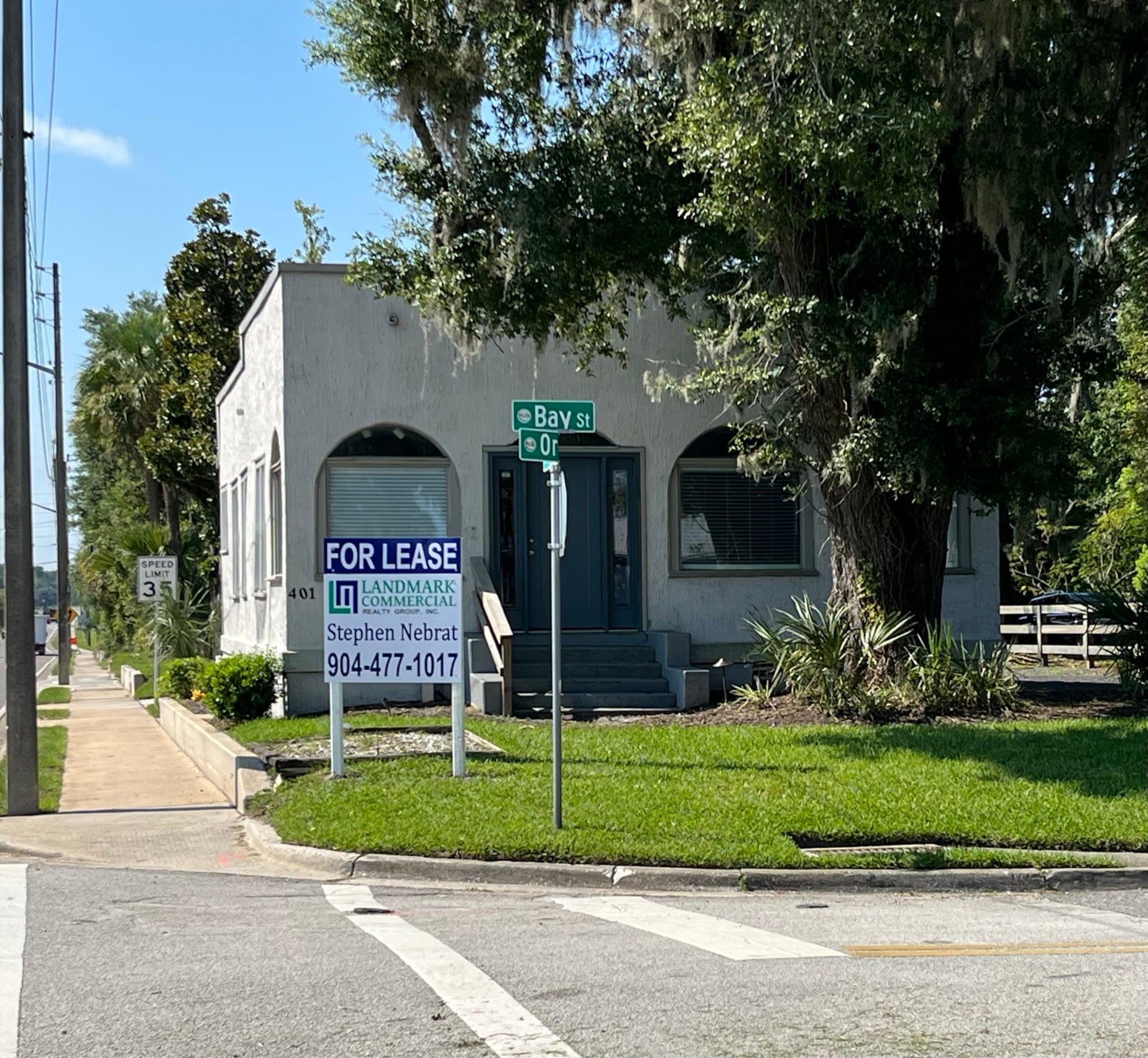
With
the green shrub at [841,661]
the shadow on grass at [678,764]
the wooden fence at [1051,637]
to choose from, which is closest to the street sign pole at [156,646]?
the green shrub at [841,661]

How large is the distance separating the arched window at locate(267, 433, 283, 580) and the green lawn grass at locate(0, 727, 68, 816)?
3.66m

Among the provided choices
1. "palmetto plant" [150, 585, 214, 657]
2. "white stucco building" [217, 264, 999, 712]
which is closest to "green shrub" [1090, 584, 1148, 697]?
"white stucco building" [217, 264, 999, 712]

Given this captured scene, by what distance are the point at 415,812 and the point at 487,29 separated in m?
7.88

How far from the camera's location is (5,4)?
44.7ft

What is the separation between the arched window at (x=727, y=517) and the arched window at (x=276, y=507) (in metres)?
5.23

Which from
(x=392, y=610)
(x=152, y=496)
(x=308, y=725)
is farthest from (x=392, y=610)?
Answer: (x=152, y=496)

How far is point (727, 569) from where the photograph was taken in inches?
785

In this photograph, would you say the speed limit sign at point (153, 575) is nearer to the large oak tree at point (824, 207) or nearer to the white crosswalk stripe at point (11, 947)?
the large oak tree at point (824, 207)

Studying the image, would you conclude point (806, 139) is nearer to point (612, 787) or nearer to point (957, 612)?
point (612, 787)

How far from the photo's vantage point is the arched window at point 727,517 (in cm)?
1995

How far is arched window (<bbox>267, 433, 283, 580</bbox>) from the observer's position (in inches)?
778

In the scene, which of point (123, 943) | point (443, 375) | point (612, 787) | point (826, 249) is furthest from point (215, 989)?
point (443, 375)

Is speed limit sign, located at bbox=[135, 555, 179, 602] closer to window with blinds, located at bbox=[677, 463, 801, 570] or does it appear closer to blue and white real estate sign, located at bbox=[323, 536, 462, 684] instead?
window with blinds, located at bbox=[677, 463, 801, 570]

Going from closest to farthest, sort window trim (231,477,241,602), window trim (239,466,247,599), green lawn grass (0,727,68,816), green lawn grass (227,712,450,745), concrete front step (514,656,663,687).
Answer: green lawn grass (0,727,68,816) < green lawn grass (227,712,450,745) < concrete front step (514,656,663,687) < window trim (239,466,247,599) < window trim (231,477,241,602)
